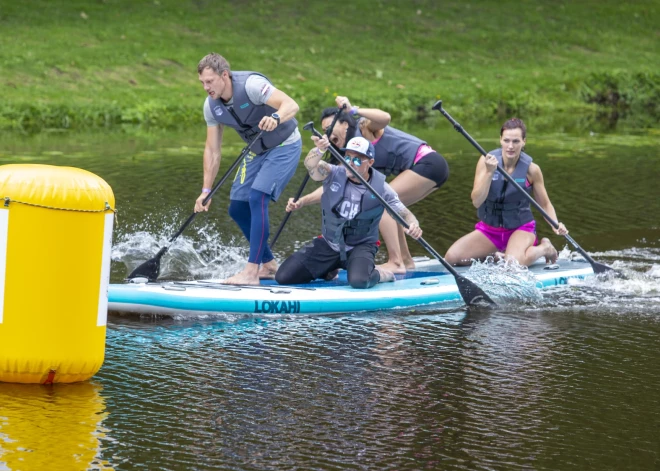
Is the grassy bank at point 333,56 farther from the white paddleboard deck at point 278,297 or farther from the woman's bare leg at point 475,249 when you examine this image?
the white paddleboard deck at point 278,297

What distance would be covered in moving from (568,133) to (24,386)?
17122 mm

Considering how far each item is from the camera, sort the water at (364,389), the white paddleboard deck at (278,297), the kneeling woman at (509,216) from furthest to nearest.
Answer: the kneeling woman at (509,216), the white paddleboard deck at (278,297), the water at (364,389)

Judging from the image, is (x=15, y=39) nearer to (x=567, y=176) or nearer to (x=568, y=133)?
(x=568, y=133)

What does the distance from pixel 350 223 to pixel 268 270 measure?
87 cm

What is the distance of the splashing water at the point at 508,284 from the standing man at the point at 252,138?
1.68m

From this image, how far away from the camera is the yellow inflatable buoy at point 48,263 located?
5781 mm

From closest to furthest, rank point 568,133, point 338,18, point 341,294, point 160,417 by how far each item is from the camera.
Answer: point 160,417 → point 341,294 → point 568,133 → point 338,18

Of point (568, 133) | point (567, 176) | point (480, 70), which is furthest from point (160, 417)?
point (480, 70)

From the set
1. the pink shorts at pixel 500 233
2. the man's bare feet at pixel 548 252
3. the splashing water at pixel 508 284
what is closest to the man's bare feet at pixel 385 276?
the splashing water at pixel 508 284

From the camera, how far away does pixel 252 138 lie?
28.2 feet

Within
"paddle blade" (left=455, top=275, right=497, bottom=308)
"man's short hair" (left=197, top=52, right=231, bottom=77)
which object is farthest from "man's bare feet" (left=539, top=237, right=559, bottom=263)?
"man's short hair" (left=197, top=52, right=231, bottom=77)

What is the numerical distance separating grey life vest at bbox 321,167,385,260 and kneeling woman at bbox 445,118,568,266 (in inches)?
42.1

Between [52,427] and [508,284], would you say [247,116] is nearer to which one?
[508,284]

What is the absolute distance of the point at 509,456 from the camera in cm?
522
